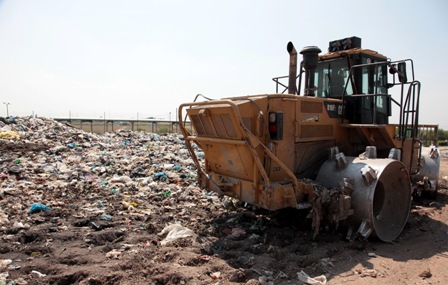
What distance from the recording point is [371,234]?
4.60 meters

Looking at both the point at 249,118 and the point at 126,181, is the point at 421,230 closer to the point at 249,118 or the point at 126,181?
the point at 249,118

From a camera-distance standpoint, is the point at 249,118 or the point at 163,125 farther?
the point at 163,125

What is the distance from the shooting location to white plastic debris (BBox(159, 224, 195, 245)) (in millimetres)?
4543

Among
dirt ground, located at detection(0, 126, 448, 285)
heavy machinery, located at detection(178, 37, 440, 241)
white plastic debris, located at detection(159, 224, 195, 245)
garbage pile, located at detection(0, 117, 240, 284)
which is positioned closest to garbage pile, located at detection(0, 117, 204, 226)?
garbage pile, located at detection(0, 117, 240, 284)

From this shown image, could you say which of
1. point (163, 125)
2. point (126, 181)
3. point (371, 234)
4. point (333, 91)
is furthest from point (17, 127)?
point (163, 125)

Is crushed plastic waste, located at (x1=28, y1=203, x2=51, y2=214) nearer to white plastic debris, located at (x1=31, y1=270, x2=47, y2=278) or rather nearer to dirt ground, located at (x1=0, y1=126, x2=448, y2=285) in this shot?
dirt ground, located at (x1=0, y1=126, x2=448, y2=285)

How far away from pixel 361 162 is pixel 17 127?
13.4 meters

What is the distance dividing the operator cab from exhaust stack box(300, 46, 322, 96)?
0.48 m

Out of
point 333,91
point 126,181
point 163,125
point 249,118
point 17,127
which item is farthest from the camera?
point 163,125

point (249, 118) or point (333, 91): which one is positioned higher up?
point (333, 91)

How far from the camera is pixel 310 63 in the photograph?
524 centimetres

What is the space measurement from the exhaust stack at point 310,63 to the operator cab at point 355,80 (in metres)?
0.48

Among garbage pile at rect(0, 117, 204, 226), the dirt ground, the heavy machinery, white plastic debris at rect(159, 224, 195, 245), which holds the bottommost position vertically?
the dirt ground

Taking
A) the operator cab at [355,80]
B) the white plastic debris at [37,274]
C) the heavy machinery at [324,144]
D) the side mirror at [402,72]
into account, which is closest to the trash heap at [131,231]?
the white plastic debris at [37,274]
